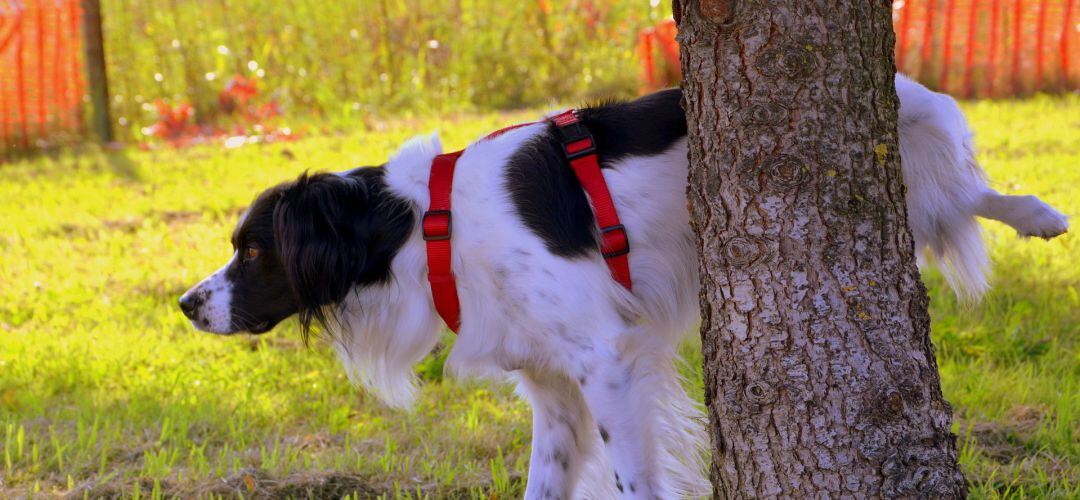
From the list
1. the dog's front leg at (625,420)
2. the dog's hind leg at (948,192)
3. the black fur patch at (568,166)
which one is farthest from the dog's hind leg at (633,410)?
the dog's hind leg at (948,192)

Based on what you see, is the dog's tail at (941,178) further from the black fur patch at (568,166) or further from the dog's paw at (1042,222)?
the black fur patch at (568,166)

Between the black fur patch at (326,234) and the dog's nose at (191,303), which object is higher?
the black fur patch at (326,234)

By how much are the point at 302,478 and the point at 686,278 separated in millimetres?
1337

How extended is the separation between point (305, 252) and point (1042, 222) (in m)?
1.99

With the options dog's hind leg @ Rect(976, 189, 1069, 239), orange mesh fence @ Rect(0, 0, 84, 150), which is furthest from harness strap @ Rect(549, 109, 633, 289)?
orange mesh fence @ Rect(0, 0, 84, 150)

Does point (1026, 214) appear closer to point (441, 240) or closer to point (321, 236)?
point (441, 240)

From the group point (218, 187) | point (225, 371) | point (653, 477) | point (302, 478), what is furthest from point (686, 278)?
point (218, 187)

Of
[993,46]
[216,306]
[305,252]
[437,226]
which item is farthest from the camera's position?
[993,46]

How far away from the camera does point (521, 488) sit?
3.35 m

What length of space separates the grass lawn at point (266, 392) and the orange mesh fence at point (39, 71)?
123 inches

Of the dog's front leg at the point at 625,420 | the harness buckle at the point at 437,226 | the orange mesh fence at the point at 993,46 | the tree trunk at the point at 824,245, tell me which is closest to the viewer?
the tree trunk at the point at 824,245

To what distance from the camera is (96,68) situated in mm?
9320

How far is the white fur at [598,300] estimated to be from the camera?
2732 mm

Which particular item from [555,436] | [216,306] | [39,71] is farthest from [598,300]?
[39,71]
